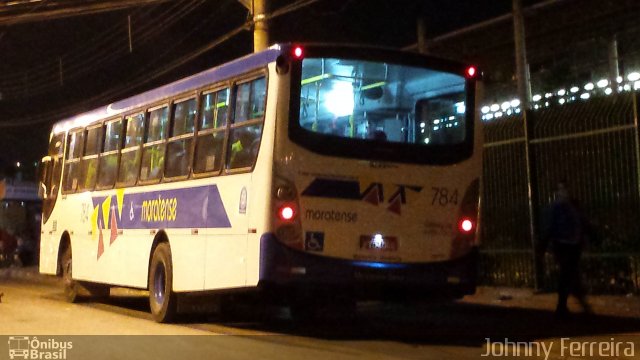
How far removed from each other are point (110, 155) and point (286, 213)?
5891mm

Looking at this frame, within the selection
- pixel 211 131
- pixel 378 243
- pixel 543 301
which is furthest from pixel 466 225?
pixel 543 301

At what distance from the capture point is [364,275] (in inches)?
396

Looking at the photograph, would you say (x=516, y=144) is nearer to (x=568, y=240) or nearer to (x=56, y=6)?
(x=568, y=240)

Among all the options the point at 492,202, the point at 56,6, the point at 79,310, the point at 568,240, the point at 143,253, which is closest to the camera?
the point at 568,240

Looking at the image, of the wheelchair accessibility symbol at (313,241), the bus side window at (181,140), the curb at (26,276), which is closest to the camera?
the wheelchair accessibility symbol at (313,241)

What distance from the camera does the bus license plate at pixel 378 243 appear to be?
33.2 feet

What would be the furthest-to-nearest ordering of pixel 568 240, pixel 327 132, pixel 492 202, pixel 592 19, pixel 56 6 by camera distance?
pixel 592 19 → pixel 56 6 → pixel 492 202 → pixel 568 240 → pixel 327 132

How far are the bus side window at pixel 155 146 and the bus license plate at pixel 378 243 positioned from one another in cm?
391

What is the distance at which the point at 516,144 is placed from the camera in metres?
15.0

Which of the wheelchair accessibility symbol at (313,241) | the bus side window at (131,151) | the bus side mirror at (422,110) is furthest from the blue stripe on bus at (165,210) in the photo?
the bus side mirror at (422,110)

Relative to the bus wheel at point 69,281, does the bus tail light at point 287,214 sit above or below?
above

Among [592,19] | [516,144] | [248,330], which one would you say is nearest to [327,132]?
[248,330]

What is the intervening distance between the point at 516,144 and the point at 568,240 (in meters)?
3.49

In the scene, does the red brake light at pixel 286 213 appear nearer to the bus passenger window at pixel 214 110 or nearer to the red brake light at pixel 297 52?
the red brake light at pixel 297 52
